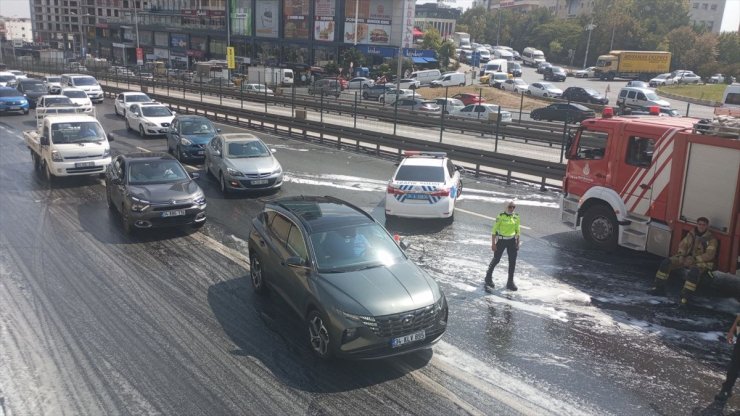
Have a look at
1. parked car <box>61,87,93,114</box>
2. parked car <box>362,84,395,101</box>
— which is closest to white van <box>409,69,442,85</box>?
parked car <box>362,84,395,101</box>

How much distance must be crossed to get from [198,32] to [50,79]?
46.3m

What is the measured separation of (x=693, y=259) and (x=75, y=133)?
16015 millimetres

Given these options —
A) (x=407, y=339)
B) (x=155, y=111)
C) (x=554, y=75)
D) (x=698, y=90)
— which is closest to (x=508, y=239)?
(x=407, y=339)

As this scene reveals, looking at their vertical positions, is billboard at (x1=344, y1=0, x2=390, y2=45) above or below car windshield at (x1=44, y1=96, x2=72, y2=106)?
above

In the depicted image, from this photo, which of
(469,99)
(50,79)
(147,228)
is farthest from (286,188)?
(50,79)

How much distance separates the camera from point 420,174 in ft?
45.3

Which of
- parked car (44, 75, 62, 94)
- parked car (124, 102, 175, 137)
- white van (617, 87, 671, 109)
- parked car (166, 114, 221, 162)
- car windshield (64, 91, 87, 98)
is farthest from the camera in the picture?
white van (617, 87, 671, 109)

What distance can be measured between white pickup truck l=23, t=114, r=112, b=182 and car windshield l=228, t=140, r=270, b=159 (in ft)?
11.9

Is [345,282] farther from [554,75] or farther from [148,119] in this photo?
[554,75]

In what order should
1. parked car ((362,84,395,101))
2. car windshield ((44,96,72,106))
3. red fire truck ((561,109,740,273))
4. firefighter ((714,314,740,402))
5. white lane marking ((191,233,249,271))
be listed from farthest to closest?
parked car ((362,84,395,101)), car windshield ((44,96,72,106)), white lane marking ((191,233,249,271)), red fire truck ((561,109,740,273)), firefighter ((714,314,740,402))

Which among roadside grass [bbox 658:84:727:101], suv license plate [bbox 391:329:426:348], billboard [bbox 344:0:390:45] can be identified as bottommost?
suv license plate [bbox 391:329:426:348]

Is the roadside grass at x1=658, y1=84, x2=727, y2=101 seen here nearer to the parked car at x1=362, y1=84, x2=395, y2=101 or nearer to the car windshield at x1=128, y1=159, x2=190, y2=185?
the parked car at x1=362, y1=84, x2=395, y2=101

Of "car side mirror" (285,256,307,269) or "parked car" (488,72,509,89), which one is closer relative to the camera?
"car side mirror" (285,256,307,269)

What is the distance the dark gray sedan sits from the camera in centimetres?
668
